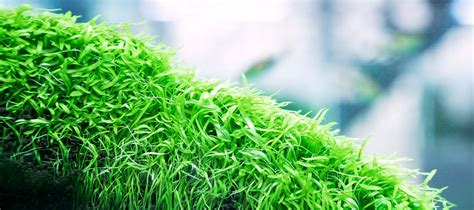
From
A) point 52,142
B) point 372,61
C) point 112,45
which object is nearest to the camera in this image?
point 52,142

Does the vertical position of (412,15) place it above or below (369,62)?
above

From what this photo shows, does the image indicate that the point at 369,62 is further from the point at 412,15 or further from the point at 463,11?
the point at 463,11

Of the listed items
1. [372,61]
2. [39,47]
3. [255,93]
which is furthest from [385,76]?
[39,47]

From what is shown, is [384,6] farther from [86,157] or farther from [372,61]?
[86,157]

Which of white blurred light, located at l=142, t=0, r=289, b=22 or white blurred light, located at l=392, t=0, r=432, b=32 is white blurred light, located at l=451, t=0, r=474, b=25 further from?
white blurred light, located at l=142, t=0, r=289, b=22

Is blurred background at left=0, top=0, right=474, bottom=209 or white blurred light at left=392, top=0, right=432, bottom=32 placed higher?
white blurred light at left=392, top=0, right=432, bottom=32

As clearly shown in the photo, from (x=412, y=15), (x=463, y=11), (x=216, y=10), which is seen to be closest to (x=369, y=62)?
(x=412, y=15)

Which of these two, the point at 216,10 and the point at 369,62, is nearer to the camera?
the point at 216,10

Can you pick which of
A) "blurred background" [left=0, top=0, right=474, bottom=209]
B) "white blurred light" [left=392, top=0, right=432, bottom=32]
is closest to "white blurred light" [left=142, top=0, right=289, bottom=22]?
"blurred background" [left=0, top=0, right=474, bottom=209]
